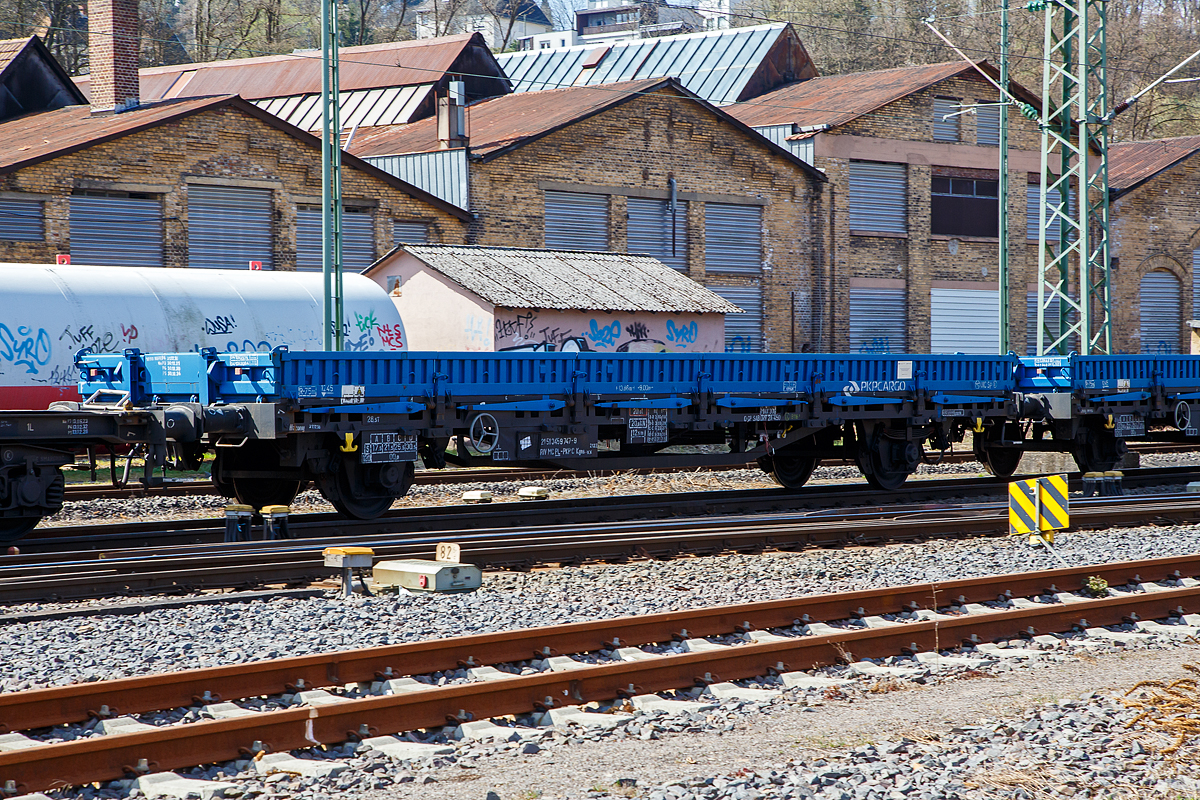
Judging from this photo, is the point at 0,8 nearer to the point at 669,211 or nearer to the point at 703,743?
the point at 669,211

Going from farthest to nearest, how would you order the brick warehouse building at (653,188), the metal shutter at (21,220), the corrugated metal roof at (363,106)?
1. the corrugated metal roof at (363,106)
2. the brick warehouse building at (653,188)
3. the metal shutter at (21,220)

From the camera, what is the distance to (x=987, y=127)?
138 ft

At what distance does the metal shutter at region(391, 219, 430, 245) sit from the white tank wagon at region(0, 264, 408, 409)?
9573mm

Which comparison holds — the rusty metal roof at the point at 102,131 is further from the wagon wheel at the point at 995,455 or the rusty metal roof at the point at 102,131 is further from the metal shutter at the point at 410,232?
the wagon wheel at the point at 995,455

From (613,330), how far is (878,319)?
14.2 meters

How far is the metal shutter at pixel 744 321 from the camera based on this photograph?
3672 centimetres

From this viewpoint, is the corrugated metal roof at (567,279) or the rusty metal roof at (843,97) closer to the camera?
the corrugated metal roof at (567,279)

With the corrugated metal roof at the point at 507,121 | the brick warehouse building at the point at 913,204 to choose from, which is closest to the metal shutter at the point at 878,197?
the brick warehouse building at the point at 913,204

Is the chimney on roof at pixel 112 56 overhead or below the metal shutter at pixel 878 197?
overhead

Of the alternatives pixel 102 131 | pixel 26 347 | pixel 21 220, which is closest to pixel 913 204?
pixel 102 131

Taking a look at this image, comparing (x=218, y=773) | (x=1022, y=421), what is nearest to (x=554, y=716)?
(x=218, y=773)

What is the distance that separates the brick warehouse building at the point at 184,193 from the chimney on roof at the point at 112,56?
49 millimetres

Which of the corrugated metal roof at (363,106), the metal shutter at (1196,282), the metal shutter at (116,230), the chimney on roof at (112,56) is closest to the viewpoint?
the metal shutter at (116,230)

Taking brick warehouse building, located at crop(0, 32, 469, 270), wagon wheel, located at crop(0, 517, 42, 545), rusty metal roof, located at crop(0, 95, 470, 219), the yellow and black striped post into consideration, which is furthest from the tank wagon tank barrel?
rusty metal roof, located at crop(0, 95, 470, 219)
